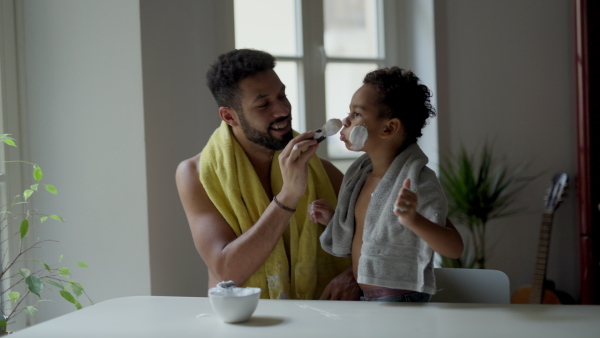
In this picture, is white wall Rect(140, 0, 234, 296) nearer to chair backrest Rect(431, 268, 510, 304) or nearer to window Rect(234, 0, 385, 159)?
window Rect(234, 0, 385, 159)

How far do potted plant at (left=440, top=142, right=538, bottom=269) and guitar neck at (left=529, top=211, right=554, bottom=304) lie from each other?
0.59ft

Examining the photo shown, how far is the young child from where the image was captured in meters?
1.36

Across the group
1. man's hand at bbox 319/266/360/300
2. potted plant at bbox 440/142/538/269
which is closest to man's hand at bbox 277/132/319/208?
man's hand at bbox 319/266/360/300

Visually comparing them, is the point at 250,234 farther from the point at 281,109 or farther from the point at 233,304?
the point at 233,304

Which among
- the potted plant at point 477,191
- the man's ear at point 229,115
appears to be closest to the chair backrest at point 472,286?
the man's ear at point 229,115

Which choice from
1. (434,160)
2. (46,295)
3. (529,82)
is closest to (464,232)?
(434,160)

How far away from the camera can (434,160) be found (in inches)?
112

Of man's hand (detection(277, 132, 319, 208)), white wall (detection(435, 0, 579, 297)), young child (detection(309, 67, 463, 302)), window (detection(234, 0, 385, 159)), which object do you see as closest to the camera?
young child (detection(309, 67, 463, 302))

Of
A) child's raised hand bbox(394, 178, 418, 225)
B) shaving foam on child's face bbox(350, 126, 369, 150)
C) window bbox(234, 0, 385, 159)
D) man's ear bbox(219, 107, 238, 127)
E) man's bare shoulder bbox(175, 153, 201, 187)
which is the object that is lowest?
child's raised hand bbox(394, 178, 418, 225)

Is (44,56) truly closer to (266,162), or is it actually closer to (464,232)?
(266,162)

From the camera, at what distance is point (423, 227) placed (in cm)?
125

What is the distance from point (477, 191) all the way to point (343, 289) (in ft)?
4.40

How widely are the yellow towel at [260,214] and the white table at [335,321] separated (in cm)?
41

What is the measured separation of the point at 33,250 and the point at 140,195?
471 mm
